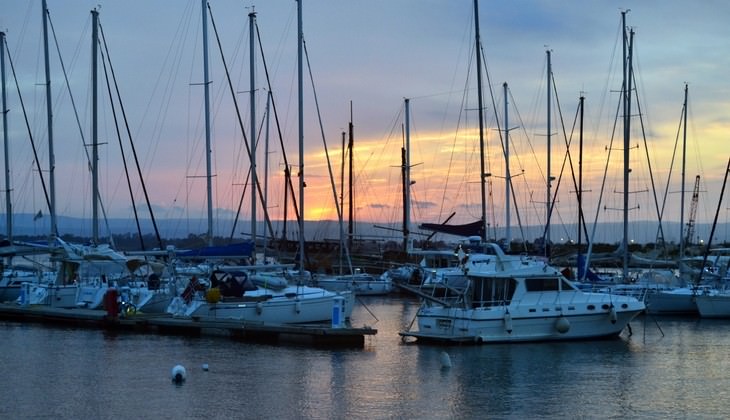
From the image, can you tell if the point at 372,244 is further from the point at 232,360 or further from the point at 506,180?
the point at 232,360

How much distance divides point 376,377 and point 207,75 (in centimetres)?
2224

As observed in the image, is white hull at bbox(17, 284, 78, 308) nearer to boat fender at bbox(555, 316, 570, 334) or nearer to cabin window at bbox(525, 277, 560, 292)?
cabin window at bbox(525, 277, 560, 292)

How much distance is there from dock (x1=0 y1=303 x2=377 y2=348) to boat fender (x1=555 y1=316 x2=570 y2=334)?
6108mm

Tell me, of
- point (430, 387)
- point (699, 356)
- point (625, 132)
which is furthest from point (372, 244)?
point (430, 387)

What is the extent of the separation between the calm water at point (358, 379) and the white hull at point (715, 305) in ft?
29.2

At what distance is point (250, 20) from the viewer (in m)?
44.7

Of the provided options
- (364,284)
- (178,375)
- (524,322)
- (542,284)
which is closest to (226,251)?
(524,322)

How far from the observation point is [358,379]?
25.1m

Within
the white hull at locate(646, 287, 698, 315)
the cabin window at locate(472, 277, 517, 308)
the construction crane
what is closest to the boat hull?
the cabin window at locate(472, 277, 517, 308)

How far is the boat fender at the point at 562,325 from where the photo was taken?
32125mm

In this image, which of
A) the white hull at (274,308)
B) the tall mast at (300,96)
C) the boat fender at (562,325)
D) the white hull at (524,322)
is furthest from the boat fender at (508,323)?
the tall mast at (300,96)

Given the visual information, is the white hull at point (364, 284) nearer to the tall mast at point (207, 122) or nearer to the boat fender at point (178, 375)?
the tall mast at point (207, 122)

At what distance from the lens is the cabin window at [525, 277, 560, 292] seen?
32094 mm

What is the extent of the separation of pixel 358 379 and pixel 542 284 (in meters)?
9.57
